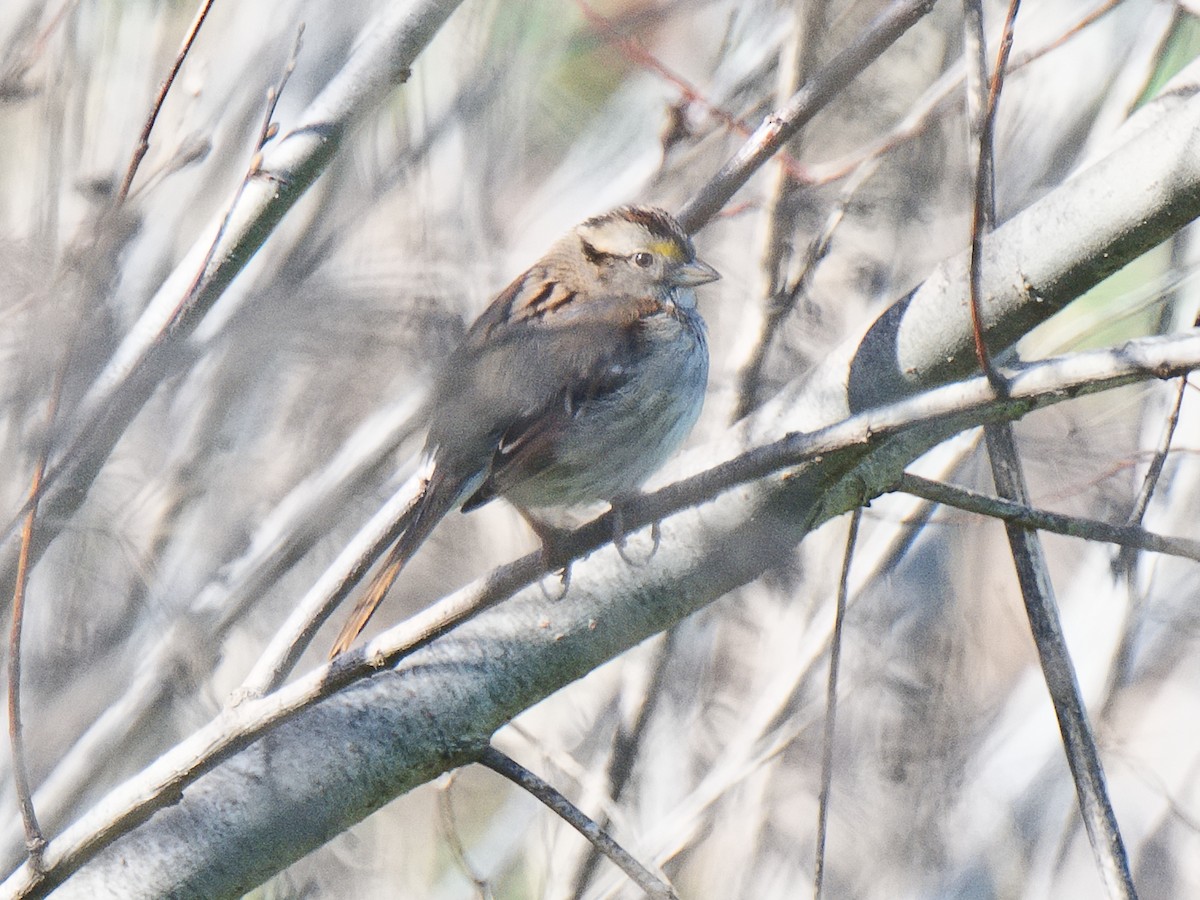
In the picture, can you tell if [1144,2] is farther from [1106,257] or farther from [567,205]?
[1106,257]

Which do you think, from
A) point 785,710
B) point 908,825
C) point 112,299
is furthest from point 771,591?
point 112,299

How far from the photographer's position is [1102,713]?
3.87 metres

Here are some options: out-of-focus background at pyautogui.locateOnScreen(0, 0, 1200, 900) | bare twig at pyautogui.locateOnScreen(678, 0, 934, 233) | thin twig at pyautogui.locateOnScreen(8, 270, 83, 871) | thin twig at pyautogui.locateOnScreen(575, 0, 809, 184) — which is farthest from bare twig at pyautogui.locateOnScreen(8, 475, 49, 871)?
thin twig at pyautogui.locateOnScreen(575, 0, 809, 184)

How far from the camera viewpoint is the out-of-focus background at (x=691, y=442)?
352cm

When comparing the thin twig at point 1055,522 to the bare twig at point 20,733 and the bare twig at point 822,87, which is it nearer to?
the bare twig at point 822,87

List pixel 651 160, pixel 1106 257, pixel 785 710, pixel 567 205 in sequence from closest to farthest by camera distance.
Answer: pixel 1106 257
pixel 785 710
pixel 651 160
pixel 567 205

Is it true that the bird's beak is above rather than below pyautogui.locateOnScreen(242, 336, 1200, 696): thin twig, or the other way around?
above

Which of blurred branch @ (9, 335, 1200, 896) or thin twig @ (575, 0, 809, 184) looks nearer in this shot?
blurred branch @ (9, 335, 1200, 896)

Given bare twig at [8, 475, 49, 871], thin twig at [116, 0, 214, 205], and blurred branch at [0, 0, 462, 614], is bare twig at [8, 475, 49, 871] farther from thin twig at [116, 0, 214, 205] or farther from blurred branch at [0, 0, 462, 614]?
blurred branch at [0, 0, 462, 614]

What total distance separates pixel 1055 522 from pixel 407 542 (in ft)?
4.40

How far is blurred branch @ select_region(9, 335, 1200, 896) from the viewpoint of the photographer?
180 cm

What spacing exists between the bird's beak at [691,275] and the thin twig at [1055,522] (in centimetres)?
Result: 152

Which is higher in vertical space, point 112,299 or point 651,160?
point 651,160

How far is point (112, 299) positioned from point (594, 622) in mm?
1597
